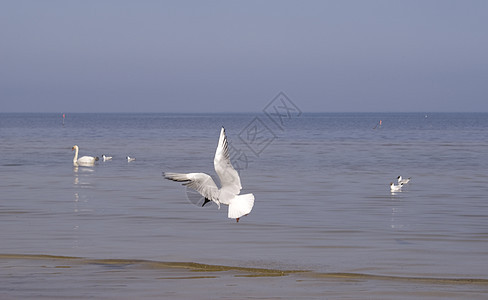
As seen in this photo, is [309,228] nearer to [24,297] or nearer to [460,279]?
[460,279]

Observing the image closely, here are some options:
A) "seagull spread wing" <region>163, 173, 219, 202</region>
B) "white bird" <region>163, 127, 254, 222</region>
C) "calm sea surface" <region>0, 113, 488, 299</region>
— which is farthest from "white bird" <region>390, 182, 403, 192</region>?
"seagull spread wing" <region>163, 173, 219, 202</region>

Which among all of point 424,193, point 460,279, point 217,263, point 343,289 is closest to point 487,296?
point 460,279

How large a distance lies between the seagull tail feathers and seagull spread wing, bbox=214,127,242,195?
0.55 ft

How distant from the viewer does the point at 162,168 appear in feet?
110

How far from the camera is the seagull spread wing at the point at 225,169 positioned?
37.0ft

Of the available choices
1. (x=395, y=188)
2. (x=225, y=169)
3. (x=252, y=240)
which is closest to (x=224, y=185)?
(x=225, y=169)

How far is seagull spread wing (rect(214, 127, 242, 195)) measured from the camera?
11273 mm

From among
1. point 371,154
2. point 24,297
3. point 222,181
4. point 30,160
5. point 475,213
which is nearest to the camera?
point 24,297

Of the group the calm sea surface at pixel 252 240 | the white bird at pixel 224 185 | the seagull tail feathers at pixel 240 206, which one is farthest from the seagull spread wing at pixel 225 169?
the calm sea surface at pixel 252 240

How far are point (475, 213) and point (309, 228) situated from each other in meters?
4.98

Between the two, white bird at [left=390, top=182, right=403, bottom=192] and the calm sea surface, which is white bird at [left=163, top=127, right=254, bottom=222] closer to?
the calm sea surface

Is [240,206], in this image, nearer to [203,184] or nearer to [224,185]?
[224,185]

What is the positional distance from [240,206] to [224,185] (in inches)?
21.1

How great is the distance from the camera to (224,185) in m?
11.9
